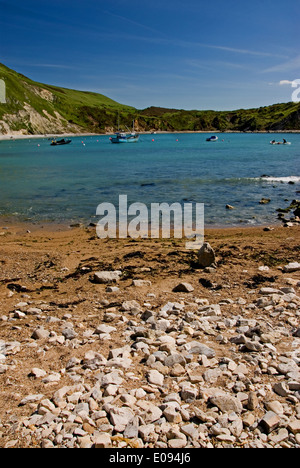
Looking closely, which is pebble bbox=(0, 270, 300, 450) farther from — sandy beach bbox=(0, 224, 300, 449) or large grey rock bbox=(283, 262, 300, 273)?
large grey rock bbox=(283, 262, 300, 273)

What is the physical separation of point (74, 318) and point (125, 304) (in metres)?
1.27

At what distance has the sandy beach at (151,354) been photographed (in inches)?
170

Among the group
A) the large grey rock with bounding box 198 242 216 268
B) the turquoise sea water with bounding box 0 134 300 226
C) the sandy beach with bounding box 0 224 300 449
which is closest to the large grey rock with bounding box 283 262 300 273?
the sandy beach with bounding box 0 224 300 449

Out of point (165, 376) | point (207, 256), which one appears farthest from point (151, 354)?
point (207, 256)

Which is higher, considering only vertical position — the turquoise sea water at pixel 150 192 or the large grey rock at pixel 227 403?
the turquoise sea water at pixel 150 192

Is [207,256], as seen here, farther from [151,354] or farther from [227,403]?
[227,403]

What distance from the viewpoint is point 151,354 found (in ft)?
19.7

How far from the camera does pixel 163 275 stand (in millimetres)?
10594

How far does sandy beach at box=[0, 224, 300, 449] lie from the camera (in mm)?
4312

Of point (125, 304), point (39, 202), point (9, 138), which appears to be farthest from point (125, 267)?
point (9, 138)

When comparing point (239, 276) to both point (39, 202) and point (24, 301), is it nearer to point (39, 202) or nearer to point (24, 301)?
point (24, 301)

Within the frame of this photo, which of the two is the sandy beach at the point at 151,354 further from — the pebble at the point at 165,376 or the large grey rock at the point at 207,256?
the large grey rock at the point at 207,256

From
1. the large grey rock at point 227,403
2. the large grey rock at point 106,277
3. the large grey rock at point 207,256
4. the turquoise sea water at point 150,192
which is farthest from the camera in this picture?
the turquoise sea water at point 150,192

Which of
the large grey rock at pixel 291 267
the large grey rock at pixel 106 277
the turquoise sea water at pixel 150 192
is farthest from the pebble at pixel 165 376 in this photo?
the turquoise sea water at pixel 150 192
